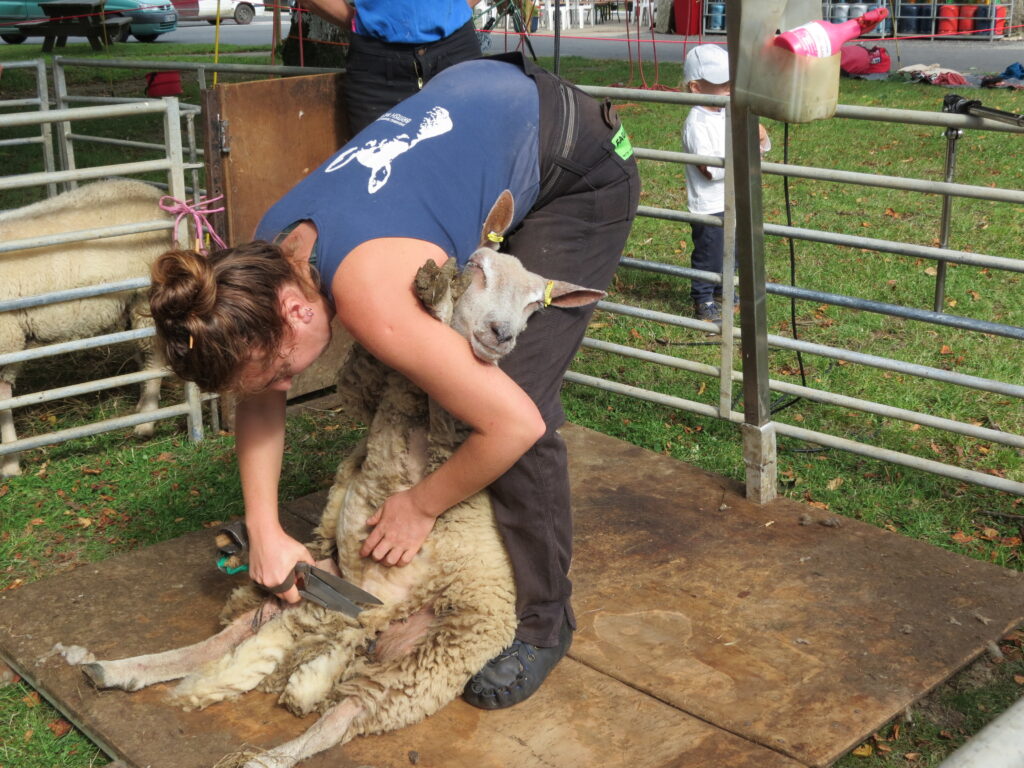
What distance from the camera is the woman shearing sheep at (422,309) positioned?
2314mm

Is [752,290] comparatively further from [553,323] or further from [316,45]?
[316,45]

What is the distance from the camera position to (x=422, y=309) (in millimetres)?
2346

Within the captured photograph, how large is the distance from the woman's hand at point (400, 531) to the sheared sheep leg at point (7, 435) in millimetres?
2332

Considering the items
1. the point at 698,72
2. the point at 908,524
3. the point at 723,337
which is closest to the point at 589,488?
the point at 723,337

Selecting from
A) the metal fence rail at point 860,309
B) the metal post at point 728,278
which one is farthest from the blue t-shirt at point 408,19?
the metal post at point 728,278

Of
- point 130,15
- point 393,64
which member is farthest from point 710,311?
point 130,15

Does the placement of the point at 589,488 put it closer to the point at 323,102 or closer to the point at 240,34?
the point at 323,102

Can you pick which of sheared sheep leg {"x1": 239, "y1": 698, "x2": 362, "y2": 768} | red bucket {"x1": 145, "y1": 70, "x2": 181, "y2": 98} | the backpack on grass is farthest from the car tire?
sheared sheep leg {"x1": 239, "y1": 698, "x2": 362, "y2": 768}

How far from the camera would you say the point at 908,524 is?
3877 mm

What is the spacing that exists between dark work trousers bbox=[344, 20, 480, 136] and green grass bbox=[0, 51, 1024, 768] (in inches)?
55.9

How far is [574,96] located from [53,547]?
2458 millimetres

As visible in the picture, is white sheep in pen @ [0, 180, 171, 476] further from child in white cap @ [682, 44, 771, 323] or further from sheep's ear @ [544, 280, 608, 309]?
child in white cap @ [682, 44, 771, 323]

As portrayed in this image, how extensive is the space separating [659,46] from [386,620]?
17.2 meters

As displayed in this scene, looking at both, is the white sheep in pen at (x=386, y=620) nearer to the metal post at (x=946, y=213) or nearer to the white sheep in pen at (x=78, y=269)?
the white sheep in pen at (x=78, y=269)
